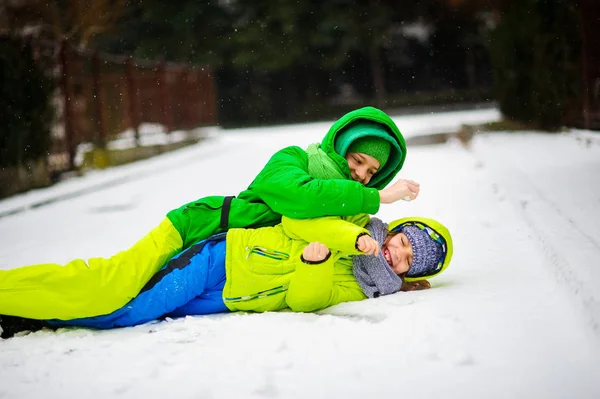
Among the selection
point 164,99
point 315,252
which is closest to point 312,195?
point 315,252

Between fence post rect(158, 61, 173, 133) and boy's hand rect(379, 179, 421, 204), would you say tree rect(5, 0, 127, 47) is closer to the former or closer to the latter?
fence post rect(158, 61, 173, 133)

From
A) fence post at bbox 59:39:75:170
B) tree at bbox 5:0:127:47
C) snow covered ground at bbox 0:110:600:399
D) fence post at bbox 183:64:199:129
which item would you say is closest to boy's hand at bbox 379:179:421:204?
snow covered ground at bbox 0:110:600:399

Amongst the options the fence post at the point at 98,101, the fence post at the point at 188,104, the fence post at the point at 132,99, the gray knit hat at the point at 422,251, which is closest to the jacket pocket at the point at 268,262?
the gray knit hat at the point at 422,251

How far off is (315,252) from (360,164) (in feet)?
2.14

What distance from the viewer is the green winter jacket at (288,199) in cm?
294

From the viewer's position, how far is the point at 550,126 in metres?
12.3

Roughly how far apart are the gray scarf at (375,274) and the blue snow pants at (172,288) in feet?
2.15

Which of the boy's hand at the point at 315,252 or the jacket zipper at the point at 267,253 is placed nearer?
the boy's hand at the point at 315,252

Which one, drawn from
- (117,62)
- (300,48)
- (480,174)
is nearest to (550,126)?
(480,174)

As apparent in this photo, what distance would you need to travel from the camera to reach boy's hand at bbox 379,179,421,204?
3.08 meters

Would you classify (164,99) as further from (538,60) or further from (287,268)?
(287,268)

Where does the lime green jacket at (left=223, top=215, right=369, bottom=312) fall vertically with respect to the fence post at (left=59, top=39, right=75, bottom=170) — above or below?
below

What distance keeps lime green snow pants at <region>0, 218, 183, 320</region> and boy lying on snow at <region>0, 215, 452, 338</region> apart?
1 cm

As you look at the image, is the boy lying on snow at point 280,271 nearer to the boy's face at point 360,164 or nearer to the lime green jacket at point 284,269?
the lime green jacket at point 284,269
